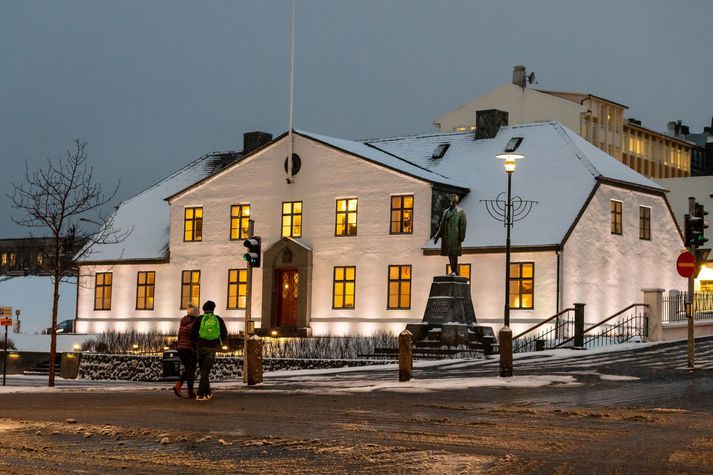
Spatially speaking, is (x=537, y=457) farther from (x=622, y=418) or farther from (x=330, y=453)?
(x=622, y=418)

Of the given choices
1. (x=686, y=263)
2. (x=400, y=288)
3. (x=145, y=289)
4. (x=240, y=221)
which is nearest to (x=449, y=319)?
(x=400, y=288)

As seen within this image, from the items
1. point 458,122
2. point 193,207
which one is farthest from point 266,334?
point 458,122

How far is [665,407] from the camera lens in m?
18.1

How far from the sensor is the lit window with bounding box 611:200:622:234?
146 feet

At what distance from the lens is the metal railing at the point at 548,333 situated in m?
38.7

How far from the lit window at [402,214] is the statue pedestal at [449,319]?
21.7 feet

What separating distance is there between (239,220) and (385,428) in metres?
35.2

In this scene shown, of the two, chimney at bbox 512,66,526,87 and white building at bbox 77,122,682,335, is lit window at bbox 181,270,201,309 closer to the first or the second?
white building at bbox 77,122,682,335

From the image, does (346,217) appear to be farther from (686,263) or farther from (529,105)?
(529,105)

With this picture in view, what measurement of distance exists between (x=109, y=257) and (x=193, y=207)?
4.94 meters

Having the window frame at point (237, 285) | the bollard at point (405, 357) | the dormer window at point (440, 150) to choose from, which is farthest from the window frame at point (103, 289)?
the bollard at point (405, 357)

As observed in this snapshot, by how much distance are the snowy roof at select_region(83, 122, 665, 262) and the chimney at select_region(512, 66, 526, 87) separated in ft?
125

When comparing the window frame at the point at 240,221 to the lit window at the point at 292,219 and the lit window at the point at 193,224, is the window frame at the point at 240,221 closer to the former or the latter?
the lit window at the point at 193,224

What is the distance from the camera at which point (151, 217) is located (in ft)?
182
